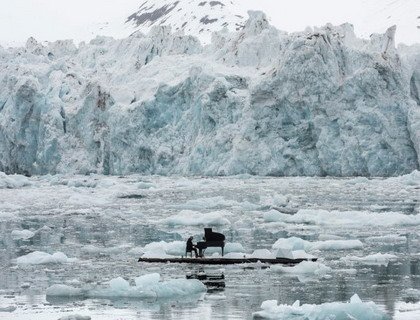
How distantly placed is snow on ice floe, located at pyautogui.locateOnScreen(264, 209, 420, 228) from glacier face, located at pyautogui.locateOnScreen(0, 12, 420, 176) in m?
21.4

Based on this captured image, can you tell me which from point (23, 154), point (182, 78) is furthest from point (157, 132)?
point (23, 154)

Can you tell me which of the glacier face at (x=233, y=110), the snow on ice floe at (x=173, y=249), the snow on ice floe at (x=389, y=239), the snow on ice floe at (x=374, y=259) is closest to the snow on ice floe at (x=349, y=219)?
the snow on ice floe at (x=389, y=239)

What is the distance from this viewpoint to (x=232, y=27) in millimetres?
118375

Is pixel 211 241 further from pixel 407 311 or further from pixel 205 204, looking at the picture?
pixel 205 204

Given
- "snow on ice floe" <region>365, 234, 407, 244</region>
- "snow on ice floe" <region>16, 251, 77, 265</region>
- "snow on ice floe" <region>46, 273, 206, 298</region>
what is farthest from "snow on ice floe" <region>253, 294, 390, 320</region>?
"snow on ice floe" <region>365, 234, 407, 244</region>

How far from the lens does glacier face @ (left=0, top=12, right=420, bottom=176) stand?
138 feet

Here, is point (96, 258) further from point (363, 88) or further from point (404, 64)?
point (404, 64)

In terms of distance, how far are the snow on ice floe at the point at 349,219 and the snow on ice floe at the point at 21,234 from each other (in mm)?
6546

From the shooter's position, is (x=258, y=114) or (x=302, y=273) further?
(x=258, y=114)

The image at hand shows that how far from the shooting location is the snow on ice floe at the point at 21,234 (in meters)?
17.3

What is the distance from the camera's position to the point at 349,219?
64.2 ft

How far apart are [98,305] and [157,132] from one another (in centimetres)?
3908

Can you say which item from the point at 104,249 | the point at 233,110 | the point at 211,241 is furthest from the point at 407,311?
the point at 233,110

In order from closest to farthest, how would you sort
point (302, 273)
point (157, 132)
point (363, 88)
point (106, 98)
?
point (302, 273) < point (363, 88) < point (157, 132) < point (106, 98)
